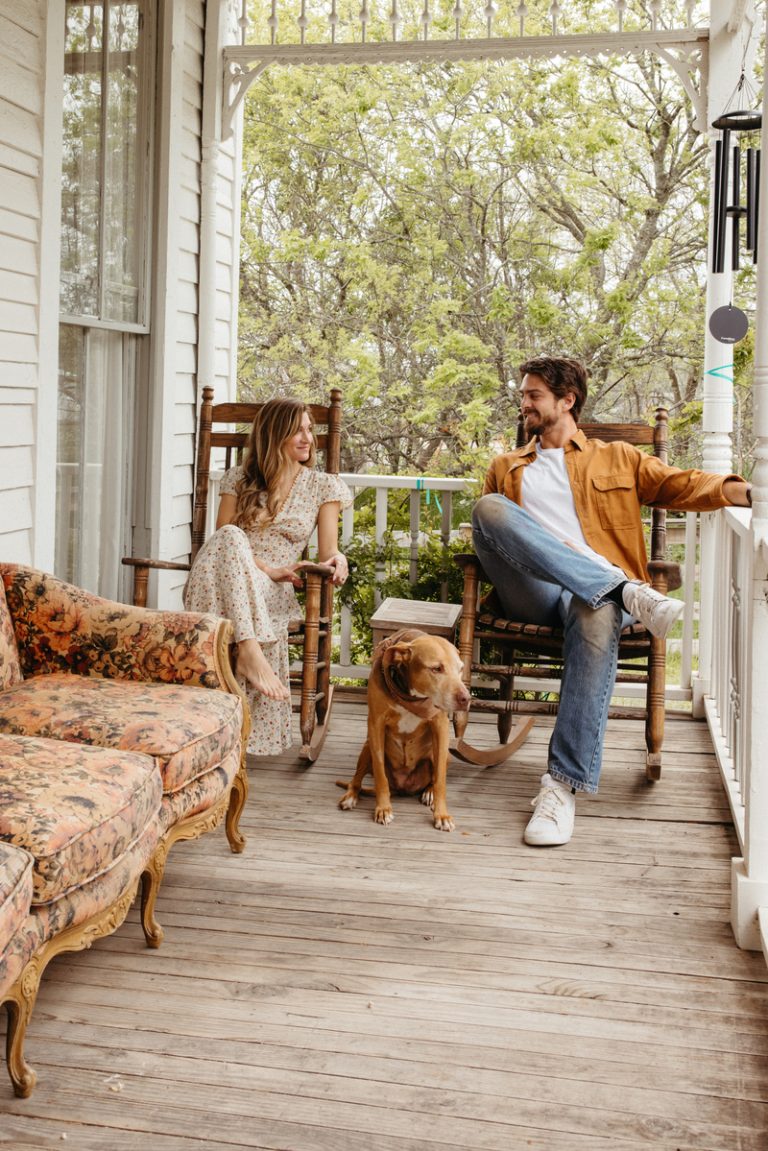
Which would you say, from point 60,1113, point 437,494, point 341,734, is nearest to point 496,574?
point 341,734

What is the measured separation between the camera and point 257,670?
3.47 metres

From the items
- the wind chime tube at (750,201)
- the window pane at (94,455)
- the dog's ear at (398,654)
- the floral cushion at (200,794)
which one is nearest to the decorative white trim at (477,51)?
the wind chime tube at (750,201)

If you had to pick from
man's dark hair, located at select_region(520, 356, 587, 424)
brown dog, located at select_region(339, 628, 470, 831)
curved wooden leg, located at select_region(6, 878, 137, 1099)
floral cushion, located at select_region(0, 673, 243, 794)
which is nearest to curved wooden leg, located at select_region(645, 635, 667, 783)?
brown dog, located at select_region(339, 628, 470, 831)

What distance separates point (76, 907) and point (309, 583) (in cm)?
190

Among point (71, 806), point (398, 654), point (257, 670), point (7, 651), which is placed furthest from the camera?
point (257, 670)

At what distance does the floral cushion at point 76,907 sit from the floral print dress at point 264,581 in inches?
50.0

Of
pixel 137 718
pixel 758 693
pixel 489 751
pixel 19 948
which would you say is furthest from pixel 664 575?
pixel 19 948

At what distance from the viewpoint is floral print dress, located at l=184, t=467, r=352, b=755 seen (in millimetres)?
3600

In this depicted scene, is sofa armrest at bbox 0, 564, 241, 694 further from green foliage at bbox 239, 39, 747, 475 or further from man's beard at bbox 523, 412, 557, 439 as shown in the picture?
green foliage at bbox 239, 39, 747, 475

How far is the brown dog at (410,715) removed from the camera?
10.5 ft

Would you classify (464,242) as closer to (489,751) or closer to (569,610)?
(489,751)

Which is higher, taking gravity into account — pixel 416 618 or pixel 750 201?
pixel 750 201

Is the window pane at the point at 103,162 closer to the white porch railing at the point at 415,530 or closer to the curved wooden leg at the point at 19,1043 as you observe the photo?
the white porch railing at the point at 415,530

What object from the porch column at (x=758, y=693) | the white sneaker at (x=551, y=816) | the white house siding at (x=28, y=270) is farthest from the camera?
the white house siding at (x=28, y=270)
